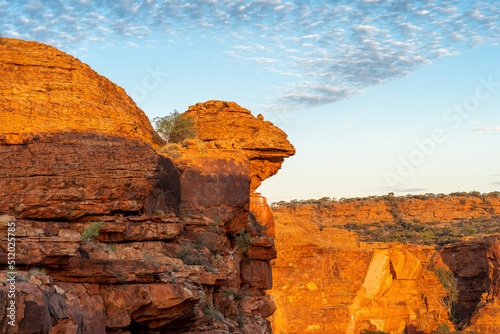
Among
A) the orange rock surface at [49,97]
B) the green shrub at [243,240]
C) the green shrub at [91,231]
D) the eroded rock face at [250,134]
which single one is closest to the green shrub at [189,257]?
the green shrub at [91,231]

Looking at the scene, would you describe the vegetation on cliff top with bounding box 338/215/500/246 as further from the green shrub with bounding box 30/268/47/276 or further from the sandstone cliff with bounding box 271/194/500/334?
the green shrub with bounding box 30/268/47/276

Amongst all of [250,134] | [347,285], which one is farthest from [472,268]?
[250,134]

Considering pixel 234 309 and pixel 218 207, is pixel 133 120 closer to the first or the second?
pixel 218 207

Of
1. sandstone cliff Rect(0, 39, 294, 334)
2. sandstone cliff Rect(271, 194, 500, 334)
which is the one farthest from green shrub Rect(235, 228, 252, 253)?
sandstone cliff Rect(271, 194, 500, 334)

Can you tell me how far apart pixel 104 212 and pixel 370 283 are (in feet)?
86.2

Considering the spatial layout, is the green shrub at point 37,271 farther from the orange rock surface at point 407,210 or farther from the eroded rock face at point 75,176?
the orange rock surface at point 407,210

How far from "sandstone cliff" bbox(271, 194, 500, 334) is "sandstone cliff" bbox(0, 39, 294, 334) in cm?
1297

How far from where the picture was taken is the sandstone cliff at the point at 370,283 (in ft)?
102

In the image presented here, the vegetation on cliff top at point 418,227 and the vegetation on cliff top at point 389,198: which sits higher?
the vegetation on cliff top at point 389,198

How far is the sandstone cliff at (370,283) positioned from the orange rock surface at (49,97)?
61.8 ft

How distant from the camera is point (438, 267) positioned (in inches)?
1629

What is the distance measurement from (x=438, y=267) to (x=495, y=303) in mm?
8241

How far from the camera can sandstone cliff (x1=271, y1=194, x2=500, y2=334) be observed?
102ft

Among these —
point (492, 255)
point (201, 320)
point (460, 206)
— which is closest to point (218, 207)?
point (201, 320)
